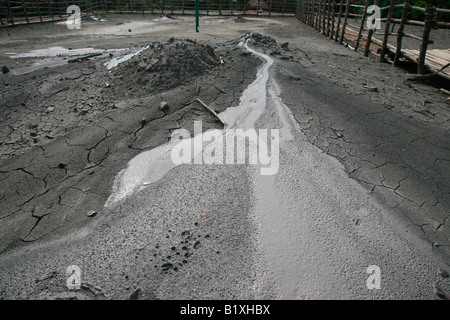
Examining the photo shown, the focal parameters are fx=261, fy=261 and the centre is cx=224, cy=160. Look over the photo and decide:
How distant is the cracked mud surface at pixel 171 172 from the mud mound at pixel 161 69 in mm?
54

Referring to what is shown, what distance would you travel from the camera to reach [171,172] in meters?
2.90

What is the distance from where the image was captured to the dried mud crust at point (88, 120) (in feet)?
8.35

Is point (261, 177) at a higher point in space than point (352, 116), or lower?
lower

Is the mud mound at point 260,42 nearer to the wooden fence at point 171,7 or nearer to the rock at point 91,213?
the rock at point 91,213

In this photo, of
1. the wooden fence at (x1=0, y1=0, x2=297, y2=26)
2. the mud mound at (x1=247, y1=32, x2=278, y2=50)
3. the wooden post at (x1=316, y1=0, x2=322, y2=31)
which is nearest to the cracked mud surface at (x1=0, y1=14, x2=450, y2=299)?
the mud mound at (x1=247, y1=32, x2=278, y2=50)

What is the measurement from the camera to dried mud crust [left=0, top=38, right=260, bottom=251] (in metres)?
2.54

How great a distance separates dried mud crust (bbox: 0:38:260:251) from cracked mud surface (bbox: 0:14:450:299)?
0.06 ft

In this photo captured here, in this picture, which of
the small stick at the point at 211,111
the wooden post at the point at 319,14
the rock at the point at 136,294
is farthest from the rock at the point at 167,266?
the wooden post at the point at 319,14

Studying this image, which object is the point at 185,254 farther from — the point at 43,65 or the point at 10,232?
the point at 43,65

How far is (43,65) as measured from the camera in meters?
6.41

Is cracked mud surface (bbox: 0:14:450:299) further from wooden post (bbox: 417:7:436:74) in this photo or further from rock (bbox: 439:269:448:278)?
wooden post (bbox: 417:7:436:74)

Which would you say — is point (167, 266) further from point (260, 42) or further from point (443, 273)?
point (260, 42)

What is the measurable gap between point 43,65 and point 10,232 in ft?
18.7
